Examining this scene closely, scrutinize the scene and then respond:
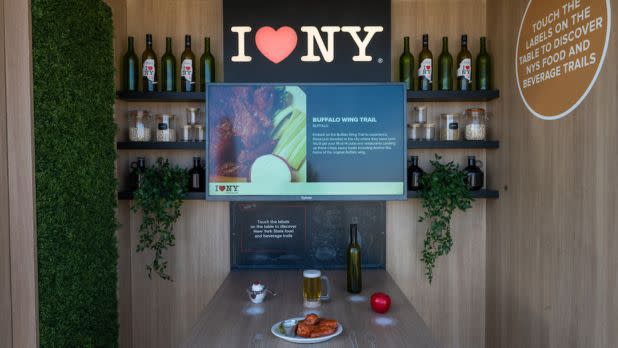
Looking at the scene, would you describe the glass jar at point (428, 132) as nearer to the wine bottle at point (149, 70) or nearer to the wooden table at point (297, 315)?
the wooden table at point (297, 315)

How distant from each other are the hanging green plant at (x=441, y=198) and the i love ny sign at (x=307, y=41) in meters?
0.63

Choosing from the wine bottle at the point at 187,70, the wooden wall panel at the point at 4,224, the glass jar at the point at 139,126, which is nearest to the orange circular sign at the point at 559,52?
the wine bottle at the point at 187,70

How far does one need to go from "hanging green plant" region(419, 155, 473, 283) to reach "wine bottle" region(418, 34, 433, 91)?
0.43m

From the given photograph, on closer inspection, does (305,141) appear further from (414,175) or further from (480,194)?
(480,194)

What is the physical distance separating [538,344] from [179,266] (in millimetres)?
2022

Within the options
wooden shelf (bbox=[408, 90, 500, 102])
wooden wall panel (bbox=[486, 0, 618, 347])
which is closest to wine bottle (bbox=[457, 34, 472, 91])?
wooden shelf (bbox=[408, 90, 500, 102])

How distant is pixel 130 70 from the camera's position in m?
2.51

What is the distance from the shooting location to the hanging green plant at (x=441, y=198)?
2361 mm

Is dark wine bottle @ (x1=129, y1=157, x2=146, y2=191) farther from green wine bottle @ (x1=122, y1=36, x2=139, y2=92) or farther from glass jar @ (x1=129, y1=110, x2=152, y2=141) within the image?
green wine bottle @ (x1=122, y1=36, x2=139, y2=92)

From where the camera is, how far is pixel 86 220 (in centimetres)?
201

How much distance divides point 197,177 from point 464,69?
169cm

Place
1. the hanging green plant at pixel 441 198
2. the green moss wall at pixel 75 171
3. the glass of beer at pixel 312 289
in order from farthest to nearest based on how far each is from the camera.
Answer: the hanging green plant at pixel 441 198 < the glass of beer at pixel 312 289 < the green moss wall at pixel 75 171

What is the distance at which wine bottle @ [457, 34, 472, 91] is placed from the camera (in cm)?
A: 249

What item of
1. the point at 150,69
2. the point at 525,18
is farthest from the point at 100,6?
the point at 525,18
